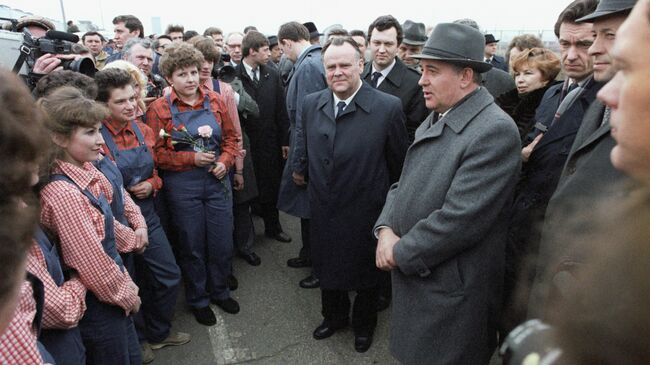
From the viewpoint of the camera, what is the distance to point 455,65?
2.22 metres

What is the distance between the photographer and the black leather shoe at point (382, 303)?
3.83 metres

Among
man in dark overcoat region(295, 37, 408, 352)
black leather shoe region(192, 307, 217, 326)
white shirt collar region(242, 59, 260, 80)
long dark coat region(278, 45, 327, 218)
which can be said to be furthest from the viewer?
white shirt collar region(242, 59, 260, 80)

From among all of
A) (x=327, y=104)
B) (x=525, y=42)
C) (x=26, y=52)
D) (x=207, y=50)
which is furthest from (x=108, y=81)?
(x=525, y=42)

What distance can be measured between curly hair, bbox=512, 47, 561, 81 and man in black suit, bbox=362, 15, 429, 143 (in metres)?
0.83

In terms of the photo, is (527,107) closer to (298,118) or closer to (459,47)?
(459,47)

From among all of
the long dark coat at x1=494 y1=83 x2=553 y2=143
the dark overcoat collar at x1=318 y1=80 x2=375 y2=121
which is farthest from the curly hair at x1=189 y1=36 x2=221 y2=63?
the long dark coat at x1=494 y1=83 x2=553 y2=143

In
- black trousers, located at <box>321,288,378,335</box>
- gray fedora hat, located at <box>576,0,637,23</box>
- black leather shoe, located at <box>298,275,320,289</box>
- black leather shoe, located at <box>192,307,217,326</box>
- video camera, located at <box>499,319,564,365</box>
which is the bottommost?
black leather shoe, located at <box>298,275,320,289</box>

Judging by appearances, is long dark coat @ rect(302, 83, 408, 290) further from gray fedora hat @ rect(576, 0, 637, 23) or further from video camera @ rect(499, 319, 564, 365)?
video camera @ rect(499, 319, 564, 365)

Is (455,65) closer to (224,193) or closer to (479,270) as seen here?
(479,270)

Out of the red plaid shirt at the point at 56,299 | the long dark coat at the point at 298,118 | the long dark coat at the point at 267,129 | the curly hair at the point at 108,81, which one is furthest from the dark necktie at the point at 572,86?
the long dark coat at the point at 267,129

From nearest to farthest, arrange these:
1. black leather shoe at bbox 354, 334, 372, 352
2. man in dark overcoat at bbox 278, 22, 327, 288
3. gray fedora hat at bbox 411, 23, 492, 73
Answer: gray fedora hat at bbox 411, 23, 492, 73
black leather shoe at bbox 354, 334, 372, 352
man in dark overcoat at bbox 278, 22, 327, 288

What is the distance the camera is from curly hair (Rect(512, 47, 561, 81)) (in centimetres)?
343

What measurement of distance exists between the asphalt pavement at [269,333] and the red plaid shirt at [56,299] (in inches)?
57.6

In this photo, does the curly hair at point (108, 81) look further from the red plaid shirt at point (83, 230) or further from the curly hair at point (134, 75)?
the red plaid shirt at point (83, 230)
